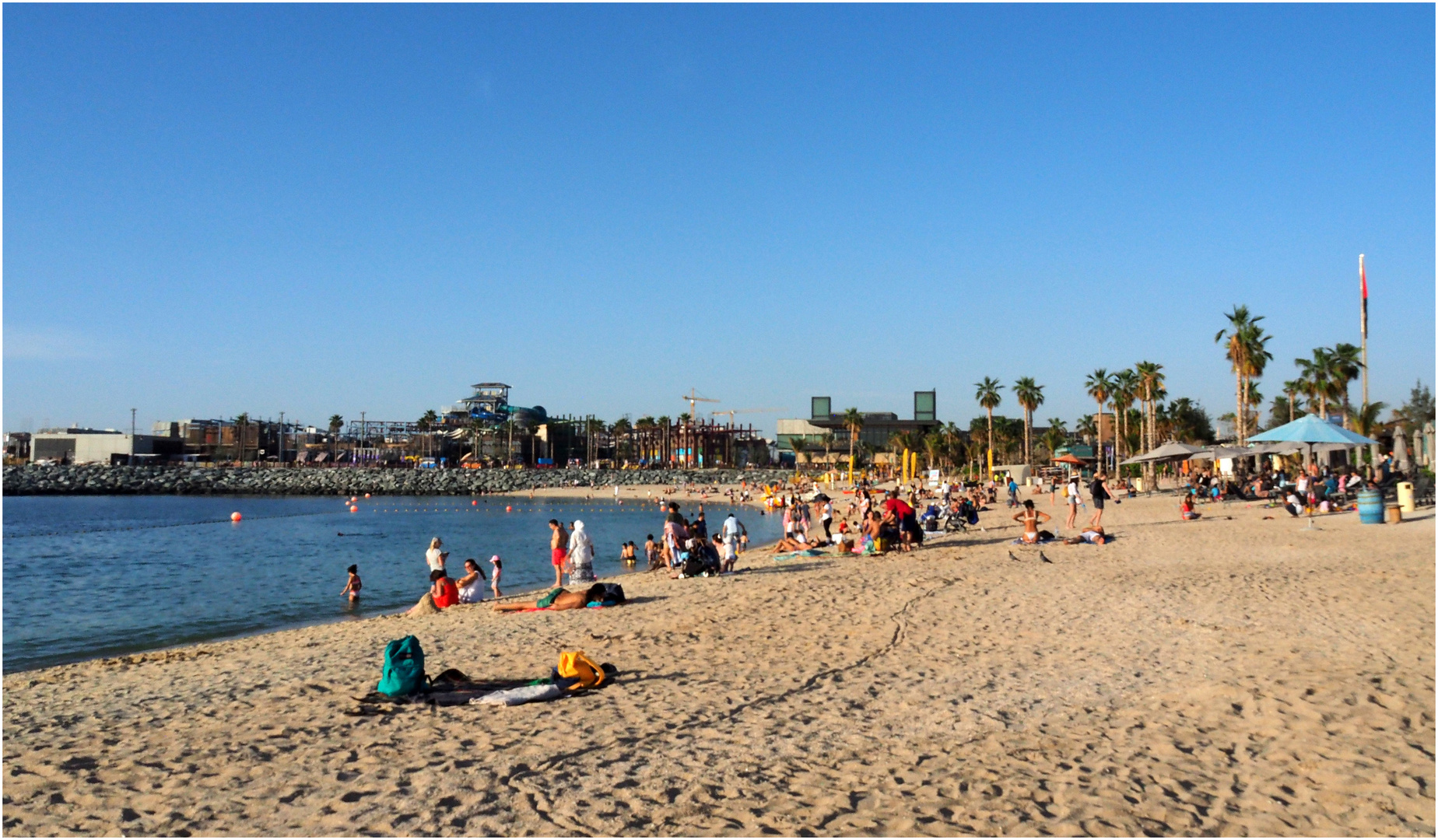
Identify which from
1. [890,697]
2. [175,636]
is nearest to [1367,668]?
[890,697]

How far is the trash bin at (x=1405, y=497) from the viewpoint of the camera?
19828mm

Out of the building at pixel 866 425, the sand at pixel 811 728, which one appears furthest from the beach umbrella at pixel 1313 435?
the building at pixel 866 425

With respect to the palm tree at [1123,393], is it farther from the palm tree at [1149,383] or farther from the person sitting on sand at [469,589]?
the person sitting on sand at [469,589]

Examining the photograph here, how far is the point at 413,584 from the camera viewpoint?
21516 mm

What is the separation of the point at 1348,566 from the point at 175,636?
1943 centimetres

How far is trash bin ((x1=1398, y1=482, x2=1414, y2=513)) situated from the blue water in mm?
18880

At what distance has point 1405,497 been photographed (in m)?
19.9

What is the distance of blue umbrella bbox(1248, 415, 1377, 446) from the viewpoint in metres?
19.6

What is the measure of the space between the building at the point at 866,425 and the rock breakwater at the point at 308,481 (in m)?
25.7

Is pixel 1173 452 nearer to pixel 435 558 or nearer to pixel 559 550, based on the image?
pixel 559 550

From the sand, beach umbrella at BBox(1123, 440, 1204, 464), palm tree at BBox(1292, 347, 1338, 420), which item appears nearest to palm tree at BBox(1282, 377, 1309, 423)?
palm tree at BBox(1292, 347, 1338, 420)

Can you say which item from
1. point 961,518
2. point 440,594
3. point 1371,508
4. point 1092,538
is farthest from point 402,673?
point 1371,508

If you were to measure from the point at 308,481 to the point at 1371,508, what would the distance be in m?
105

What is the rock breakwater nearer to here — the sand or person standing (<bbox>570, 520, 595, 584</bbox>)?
person standing (<bbox>570, 520, 595, 584</bbox>)
